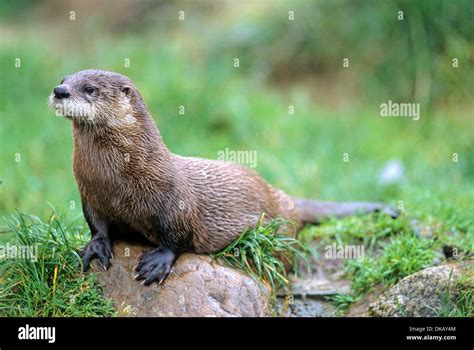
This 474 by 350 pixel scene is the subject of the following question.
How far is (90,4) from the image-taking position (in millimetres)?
10656

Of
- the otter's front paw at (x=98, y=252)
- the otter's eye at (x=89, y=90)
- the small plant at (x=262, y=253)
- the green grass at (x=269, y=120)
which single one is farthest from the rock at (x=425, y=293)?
the otter's eye at (x=89, y=90)

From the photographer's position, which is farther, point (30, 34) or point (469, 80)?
point (30, 34)

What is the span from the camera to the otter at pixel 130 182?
158 inches

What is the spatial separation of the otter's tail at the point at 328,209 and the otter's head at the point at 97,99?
1.60m

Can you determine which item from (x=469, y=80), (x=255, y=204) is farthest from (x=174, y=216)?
(x=469, y=80)

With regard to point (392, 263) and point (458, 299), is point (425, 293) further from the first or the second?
point (392, 263)

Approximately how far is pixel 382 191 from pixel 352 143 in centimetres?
161

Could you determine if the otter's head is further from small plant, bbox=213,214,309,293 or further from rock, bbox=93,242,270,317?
small plant, bbox=213,214,309,293

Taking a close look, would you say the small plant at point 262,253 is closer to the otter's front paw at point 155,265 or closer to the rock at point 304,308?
the rock at point 304,308

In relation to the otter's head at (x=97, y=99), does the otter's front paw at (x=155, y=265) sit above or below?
below

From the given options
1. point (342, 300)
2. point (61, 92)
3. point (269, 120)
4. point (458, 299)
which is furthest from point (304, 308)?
point (269, 120)

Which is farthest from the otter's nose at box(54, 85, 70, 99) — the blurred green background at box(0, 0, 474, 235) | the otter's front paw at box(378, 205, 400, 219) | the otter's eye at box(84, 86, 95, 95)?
the blurred green background at box(0, 0, 474, 235)
